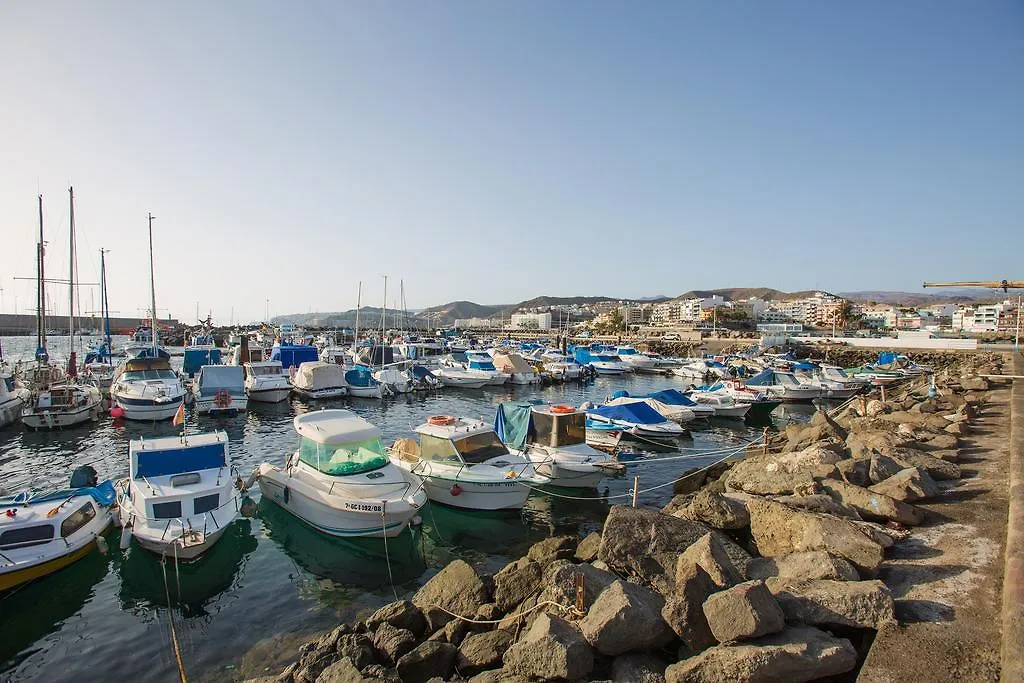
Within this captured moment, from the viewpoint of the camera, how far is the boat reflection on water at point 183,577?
38.7 feet

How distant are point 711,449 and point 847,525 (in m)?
19.5

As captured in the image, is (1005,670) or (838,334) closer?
(1005,670)

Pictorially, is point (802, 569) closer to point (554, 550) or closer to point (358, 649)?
point (554, 550)

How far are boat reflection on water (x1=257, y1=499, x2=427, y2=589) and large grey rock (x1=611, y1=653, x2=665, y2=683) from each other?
7658mm

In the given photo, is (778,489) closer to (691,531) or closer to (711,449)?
(691,531)

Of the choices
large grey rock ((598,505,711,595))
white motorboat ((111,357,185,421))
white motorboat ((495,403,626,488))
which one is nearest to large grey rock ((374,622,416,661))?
large grey rock ((598,505,711,595))

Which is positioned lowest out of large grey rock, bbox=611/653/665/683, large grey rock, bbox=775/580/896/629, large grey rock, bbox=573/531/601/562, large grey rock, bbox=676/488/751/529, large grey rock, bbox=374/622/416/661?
large grey rock, bbox=374/622/416/661

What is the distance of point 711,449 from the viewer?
2630 centimetres

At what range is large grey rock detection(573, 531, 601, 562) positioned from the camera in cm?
1055

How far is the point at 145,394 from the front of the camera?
3056 centimetres

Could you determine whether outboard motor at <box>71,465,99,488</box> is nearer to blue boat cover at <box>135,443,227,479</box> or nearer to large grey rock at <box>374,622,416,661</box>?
blue boat cover at <box>135,443,227,479</box>

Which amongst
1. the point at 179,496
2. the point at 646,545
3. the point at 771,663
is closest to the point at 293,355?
the point at 179,496

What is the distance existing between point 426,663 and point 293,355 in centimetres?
4631

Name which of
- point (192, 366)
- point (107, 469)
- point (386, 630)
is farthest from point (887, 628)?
point (192, 366)
